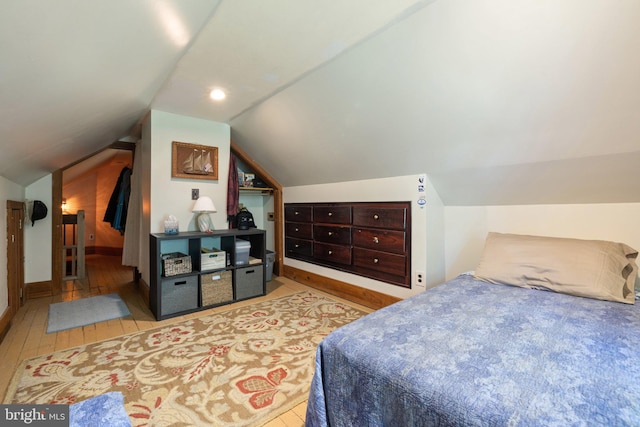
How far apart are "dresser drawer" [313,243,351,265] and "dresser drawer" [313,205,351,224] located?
1.06 ft

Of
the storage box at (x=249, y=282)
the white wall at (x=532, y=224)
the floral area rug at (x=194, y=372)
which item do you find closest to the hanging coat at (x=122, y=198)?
the storage box at (x=249, y=282)

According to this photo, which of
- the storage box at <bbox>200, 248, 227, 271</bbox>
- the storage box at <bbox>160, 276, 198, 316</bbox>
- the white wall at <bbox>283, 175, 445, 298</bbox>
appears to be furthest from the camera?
the storage box at <bbox>200, 248, 227, 271</bbox>

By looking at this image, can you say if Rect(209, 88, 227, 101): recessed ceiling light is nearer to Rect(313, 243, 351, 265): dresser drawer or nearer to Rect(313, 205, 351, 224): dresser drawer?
Rect(313, 205, 351, 224): dresser drawer

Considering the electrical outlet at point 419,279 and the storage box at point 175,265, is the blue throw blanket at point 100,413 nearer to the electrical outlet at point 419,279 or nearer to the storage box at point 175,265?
the storage box at point 175,265

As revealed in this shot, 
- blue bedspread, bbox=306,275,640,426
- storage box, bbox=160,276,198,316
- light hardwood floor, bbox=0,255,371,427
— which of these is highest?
blue bedspread, bbox=306,275,640,426

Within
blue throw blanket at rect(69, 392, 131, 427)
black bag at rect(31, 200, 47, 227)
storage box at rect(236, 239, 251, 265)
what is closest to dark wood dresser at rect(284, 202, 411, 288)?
storage box at rect(236, 239, 251, 265)

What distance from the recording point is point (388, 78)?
2.06 m

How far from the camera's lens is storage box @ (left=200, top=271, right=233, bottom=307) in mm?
3145

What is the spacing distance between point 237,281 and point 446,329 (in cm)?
259

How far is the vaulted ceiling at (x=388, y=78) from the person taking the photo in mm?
1334

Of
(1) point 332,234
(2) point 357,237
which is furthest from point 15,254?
(2) point 357,237

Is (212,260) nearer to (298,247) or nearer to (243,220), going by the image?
(243,220)

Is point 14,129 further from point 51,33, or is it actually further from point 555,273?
point 555,273

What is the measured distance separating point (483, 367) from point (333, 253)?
8.75 feet
